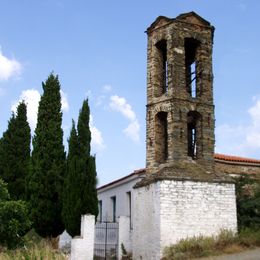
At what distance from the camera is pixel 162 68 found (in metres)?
18.5

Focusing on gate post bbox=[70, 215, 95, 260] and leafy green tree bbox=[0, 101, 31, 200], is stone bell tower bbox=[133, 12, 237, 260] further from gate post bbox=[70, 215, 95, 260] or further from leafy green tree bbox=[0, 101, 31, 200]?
leafy green tree bbox=[0, 101, 31, 200]

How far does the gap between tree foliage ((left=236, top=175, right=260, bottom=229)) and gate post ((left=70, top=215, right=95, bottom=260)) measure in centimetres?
555

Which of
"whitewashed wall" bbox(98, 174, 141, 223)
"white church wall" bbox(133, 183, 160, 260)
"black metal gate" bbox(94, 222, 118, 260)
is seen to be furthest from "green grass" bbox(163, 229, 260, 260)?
"black metal gate" bbox(94, 222, 118, 260)

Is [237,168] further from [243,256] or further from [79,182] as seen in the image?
[79,182]

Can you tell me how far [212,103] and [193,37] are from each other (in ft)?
8.93

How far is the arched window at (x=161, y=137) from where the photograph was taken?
688 inches

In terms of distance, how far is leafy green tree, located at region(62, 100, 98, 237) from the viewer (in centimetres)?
1823

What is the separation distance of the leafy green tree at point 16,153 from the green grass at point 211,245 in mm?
9942

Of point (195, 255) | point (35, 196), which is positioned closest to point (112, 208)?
point (35, 196)

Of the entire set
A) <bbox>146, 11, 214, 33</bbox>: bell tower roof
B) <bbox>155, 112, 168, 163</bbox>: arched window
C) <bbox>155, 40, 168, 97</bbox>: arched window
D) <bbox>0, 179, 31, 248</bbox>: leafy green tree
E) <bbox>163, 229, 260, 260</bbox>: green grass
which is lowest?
<bbox>163, 229, 260, 260</bbox>: green grass

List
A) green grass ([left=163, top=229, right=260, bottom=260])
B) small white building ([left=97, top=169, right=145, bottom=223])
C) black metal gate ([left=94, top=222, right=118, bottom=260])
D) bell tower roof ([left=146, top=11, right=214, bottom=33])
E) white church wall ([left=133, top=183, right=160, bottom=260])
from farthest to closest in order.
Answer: small white building ([left=97, top=169, right=145, bottom=223]) < black metal gate ([left=94, top=222, right=118, bottom=260]) < bell tower roof ([left=146, top=11, right=214, bottom=33]) < white church wall ([left=133, top=183, right=160, bottom=260]) < green grass ([left=163, top=229, right=260, bottom=260])

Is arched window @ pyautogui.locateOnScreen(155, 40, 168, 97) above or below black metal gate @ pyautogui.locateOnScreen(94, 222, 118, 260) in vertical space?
above

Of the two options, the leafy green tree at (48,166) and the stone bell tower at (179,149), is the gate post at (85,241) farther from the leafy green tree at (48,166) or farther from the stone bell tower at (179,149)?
the leafy green tree at (48,166)

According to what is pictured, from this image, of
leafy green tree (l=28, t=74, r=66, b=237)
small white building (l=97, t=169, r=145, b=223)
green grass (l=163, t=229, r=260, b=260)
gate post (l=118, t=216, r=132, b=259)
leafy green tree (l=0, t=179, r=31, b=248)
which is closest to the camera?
green grass (l=163, t=229, r=260, b=260)
